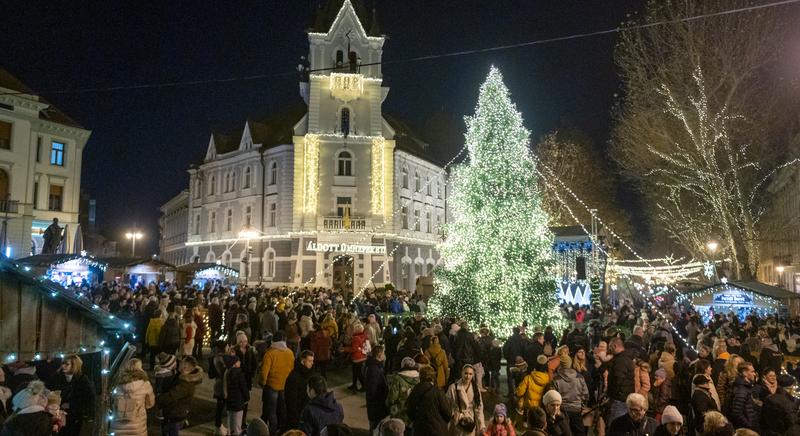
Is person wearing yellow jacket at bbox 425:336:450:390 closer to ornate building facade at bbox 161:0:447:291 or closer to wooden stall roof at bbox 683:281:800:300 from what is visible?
wooden stall roof at bbox 683:281:800:300

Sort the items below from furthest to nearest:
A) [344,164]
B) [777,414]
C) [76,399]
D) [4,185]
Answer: [344,164], [4,185], [76,399], [777,414]

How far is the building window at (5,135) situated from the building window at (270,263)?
57.2 ft

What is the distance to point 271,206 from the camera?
42.9 m

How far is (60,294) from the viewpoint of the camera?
6621 millimetres

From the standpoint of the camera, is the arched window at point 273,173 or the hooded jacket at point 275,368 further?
the arched window at point 273,173

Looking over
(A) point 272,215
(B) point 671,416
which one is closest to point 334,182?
(A) point 272,215

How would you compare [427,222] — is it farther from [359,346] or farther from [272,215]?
[359,346]

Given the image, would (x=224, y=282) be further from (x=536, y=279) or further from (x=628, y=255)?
(x=628, y=255)

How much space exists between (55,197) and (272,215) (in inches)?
583

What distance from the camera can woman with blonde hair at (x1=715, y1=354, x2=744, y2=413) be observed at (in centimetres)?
869

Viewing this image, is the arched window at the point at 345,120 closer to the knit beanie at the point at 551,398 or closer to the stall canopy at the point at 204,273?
the stall canopy at the point at 204,273

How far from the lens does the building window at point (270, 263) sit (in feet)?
139

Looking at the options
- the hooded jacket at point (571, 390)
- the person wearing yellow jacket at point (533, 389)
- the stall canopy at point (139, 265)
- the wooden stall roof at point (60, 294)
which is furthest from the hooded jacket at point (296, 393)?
the stall canopy at point (139, 265)

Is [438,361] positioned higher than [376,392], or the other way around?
[438,361]
